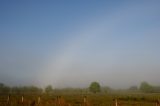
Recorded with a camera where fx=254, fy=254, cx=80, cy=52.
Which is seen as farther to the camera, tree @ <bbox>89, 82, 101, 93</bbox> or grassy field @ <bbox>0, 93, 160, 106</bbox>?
tree @ <bbox>89, 82, 101, 93</bbox>

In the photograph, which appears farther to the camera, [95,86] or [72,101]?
[95,86]

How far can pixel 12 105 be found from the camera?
117ft

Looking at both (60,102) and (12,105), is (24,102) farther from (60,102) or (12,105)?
(60,102)

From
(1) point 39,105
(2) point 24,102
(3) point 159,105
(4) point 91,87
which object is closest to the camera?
(3) point 159,105

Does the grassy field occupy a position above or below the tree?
below

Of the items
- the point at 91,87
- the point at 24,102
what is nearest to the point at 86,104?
the point at 24,102

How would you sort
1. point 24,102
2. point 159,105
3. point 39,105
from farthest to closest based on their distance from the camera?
point 24,102
point 39,105
point 159,105

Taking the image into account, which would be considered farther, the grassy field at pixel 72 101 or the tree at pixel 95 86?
the tree at pixel 95 86

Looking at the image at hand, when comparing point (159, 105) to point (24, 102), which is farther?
point (24, 102)

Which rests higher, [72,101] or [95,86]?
[95,86]

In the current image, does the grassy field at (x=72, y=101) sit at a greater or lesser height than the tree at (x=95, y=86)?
lesser

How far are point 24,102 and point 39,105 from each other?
4208 mm

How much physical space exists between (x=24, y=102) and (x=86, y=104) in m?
9.75

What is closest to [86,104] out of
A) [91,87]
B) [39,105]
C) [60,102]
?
[60,102]
